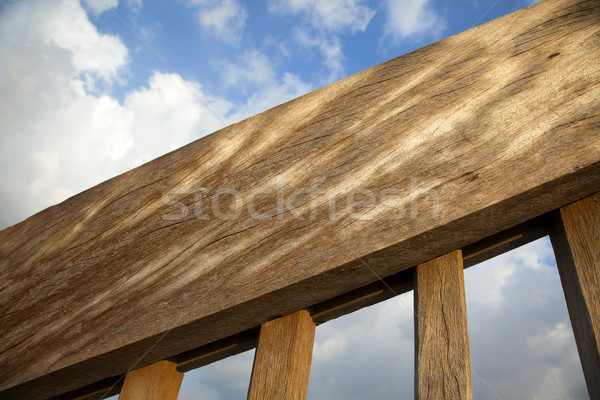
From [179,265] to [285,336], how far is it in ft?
0.89

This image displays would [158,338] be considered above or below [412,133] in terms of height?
below

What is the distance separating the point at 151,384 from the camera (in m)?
1.06

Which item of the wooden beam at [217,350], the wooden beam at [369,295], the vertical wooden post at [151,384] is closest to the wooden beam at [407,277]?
the wooden beam at [369,295]

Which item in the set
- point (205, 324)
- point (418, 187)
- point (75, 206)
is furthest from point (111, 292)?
point (418, 187)

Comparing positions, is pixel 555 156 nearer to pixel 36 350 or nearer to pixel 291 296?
pixel 291 296

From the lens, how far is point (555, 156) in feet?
2.34

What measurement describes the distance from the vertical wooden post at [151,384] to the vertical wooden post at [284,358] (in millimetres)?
293

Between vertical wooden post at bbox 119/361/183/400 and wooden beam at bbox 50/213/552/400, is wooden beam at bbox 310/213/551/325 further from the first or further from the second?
vertical wooden post at bbox 119/361/183/400

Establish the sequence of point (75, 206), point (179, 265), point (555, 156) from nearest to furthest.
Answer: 1. point (555, 156)
2. point (179, 265)
3. point (75, 206)

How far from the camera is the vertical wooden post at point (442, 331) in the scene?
709 millimetres

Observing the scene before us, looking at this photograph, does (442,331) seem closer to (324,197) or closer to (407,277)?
(407,277)

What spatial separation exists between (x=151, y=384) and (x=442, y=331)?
2.30ft

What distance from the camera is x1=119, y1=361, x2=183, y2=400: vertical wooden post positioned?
3.45 feet

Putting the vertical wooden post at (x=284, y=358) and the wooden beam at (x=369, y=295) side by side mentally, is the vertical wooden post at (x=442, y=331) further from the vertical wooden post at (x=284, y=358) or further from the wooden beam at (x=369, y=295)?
the vertical wooden post at (x=284, y=358)
